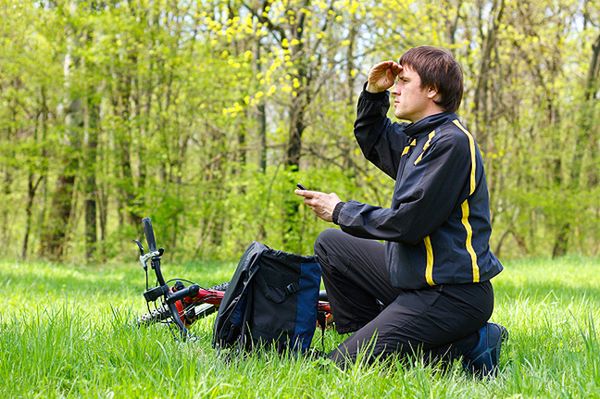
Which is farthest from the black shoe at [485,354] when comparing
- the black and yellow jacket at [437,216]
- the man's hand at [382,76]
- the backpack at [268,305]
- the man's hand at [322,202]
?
the man's hand at [382,76]

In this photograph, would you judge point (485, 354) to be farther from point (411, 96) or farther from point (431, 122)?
point (411, 96)

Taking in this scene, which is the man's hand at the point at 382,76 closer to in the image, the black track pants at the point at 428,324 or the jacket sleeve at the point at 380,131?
the jacket sleeve at the point at 380,131

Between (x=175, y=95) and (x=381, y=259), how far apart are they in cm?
1083

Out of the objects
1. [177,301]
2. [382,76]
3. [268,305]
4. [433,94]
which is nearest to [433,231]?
[433,94]

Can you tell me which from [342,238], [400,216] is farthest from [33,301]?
[400,216]

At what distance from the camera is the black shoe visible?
3188 mm

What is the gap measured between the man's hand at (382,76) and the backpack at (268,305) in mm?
1063

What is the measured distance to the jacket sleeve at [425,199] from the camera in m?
3.08

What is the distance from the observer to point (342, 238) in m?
3.77

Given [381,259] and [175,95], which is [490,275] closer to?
[381,259]

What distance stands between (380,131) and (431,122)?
0.60m

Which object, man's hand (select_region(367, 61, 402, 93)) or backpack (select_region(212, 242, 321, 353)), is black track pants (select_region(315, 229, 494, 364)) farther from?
man's hand (select_region(367, 61, 402, 93))

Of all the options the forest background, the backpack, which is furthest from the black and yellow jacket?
the forest background

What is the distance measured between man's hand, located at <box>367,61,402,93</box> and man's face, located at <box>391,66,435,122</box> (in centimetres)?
8
